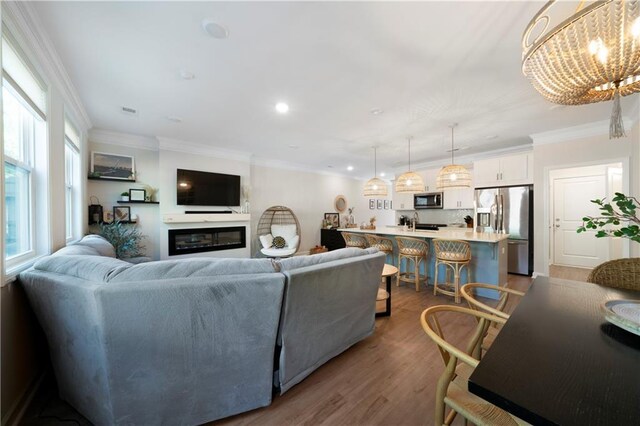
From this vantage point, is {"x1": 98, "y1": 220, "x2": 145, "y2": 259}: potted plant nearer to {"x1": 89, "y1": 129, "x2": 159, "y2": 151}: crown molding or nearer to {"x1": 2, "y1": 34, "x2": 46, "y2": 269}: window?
{"x1": 89, "y1": 129, "x2": 159, "y2": 151}: crown molding

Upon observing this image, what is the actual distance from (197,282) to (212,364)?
50cm

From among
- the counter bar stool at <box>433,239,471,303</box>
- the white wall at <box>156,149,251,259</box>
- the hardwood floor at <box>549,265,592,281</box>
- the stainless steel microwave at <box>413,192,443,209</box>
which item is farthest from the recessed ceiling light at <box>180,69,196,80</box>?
the hardwood floor at <box>549,265,592,281</box>

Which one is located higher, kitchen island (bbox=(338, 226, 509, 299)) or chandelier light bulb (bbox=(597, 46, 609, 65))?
chandelier light bulb (bbox=(597, 46, 609, 65))

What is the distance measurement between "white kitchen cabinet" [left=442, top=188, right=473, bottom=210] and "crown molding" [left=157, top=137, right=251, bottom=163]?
15.6ft

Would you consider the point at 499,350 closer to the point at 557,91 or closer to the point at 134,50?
the point at 557,91

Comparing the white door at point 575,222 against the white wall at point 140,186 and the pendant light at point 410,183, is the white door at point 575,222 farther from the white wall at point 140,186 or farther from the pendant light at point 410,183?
the white wall at point 140,186

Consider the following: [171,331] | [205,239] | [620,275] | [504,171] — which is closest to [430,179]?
[504,171]

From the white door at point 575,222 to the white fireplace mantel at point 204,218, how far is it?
6.81m

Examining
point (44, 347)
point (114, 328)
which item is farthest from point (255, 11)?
point (44, 347)

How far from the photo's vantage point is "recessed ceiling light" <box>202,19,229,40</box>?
5.53 feet

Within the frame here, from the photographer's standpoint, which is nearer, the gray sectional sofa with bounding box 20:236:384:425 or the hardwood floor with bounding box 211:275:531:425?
the gray sectional sofa with bounding box 20:236:384:425

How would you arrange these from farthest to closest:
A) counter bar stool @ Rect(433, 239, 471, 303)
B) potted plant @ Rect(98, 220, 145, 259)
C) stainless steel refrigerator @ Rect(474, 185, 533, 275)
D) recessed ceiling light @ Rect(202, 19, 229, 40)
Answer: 1. stainless steel refrigerator @ Rect(474, 185, 533, 275)
2. potted plant @ Rect(98, 220, 145, 259)
3. counter bar stool @ Rect(433, 239, 471, 303)
4. recessed ceiling light @ Rect(202, 19, 229, 40)

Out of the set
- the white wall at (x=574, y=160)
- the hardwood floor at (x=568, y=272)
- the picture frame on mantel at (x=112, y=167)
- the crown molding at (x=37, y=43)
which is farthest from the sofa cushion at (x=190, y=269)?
the hardwood floor at (x=568, y=272)

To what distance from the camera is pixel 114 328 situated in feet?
3.83
